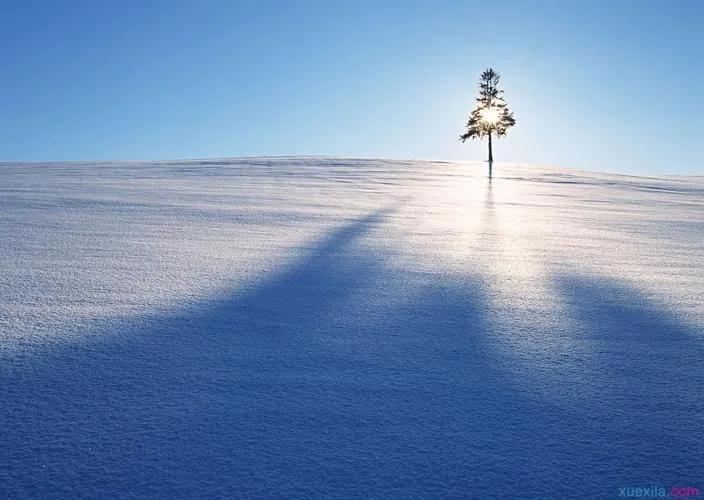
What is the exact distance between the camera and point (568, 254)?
13.9 feet

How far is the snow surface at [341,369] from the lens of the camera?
1289 millimetres

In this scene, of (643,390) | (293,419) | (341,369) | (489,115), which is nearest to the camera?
(293,419)

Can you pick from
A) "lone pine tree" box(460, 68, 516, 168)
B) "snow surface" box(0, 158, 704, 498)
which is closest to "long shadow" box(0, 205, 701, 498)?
"snow surface" box(0, 158, 704, 498)

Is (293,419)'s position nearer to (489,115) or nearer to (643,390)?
(643,390)

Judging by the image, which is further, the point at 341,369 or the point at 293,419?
the point at 341,369

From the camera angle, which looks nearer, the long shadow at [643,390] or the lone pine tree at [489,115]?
the long shadow at [643,390]

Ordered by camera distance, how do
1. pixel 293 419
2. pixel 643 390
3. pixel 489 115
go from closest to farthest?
1. pixel 293 419
2. pixel 643 390
3. pixel 489 115

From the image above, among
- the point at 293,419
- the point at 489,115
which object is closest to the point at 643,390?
the point at 293,419

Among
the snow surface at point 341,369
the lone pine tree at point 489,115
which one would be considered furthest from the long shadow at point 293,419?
the lone pine tree at point 489,115

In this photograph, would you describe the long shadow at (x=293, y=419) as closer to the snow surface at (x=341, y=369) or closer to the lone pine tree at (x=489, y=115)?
the snow surface at (x=341, y=369)

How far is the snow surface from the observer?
1.29 m

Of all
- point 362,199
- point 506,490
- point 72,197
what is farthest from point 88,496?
point 362,199

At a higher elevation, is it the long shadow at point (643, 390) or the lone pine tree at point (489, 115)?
the lone pine tree at point (489, 115)

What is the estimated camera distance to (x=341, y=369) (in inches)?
72.2
